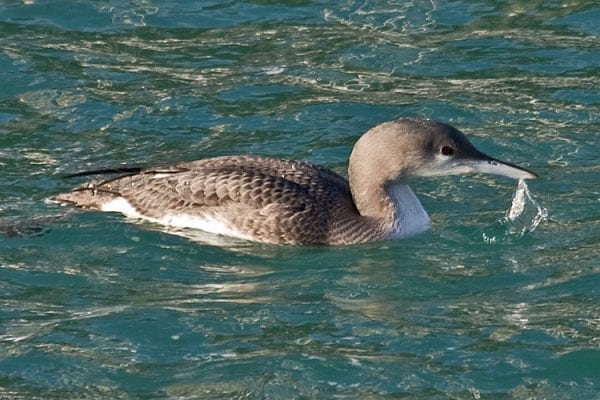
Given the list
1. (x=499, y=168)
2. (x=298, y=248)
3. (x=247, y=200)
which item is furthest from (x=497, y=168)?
(x=247, y=200)

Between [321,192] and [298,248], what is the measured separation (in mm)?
441

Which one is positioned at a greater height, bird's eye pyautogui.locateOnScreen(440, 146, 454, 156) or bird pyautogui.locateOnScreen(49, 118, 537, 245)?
bird's eye pyautogui.locateOnScreen(440, 146, 454, 156)

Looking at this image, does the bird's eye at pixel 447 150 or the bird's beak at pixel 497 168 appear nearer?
the bird's beak at pixel 497 168

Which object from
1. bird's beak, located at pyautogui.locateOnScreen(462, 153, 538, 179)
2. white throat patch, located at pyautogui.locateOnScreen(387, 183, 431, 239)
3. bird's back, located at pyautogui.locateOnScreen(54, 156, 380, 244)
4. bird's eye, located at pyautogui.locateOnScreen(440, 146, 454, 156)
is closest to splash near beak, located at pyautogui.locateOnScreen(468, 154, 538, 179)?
bird's beak, located at pyautogui.locateOnScreen(462, 153, 538, 179)

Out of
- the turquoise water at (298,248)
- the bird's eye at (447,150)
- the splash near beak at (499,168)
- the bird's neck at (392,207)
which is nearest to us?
the turquoise water at (298,248)

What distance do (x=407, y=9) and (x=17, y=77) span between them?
11.7 feet

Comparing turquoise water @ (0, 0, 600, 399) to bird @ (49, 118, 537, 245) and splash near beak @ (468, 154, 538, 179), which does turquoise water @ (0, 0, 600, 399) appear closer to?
bird @ (49, 118, 537, 245)

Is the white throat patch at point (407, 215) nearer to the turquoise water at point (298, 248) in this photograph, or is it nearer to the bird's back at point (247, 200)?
the turquoise water at point (298, 248)

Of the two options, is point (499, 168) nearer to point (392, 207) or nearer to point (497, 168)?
point (497, 168)

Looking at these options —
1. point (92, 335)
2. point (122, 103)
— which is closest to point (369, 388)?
point (92, 335)

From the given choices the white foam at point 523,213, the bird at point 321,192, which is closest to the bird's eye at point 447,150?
the bird at point 321,192

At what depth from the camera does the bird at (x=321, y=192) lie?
1127cm

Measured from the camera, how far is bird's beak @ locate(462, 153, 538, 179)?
1114 cm

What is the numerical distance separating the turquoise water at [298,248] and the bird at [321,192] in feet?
0.45
